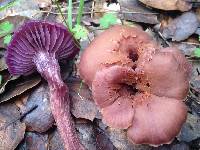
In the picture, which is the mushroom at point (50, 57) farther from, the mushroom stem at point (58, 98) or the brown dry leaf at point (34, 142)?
the brown dry leaf at point (34, 142)

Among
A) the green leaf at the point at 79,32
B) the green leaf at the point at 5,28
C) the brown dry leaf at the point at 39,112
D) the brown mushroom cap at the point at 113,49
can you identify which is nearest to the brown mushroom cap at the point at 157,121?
the brown mushroom cap at the point at 113,49

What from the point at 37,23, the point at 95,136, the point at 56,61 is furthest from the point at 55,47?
the point at 95,136

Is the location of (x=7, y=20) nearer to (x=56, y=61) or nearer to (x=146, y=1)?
(x=56, y=61)

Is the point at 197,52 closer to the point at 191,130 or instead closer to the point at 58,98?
the point at 191,130

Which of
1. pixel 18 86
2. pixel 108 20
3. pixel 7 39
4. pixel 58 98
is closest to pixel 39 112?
pixel 58 98

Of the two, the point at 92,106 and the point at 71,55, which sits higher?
the point at 71,55

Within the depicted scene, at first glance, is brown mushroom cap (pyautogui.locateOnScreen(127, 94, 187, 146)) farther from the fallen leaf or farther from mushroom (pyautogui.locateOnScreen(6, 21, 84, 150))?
mushroom (pyautogui.locateOnScreen(6, 21, 84, 150))

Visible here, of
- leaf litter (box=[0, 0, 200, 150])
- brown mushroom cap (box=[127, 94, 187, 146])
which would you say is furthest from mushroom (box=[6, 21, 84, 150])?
brown mushroom cap (box=[127, 94, 187, 146])
